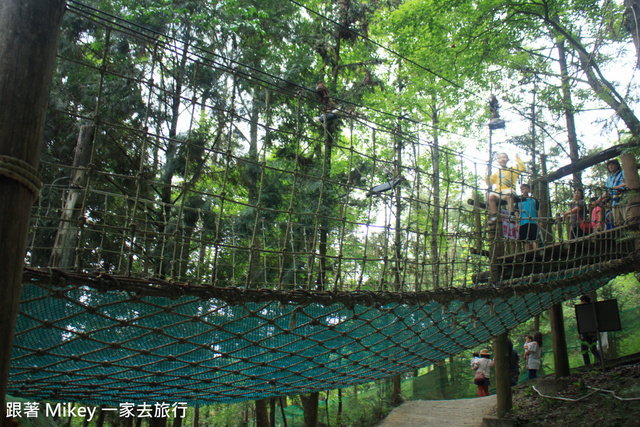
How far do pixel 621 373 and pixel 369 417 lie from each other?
12.0ft

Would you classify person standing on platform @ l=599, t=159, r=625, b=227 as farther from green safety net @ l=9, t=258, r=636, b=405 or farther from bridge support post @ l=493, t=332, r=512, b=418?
bridge support post @ l=493, t=332, r=512, b=418

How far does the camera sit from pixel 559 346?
5031 mm

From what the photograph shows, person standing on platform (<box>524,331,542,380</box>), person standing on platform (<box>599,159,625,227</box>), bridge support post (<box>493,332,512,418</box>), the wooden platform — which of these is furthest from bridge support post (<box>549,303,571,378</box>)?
person standing on platform (<box>599,159,625,227</box>)

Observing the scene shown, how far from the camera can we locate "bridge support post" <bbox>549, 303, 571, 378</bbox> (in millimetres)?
4996

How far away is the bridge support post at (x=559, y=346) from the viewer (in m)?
5.00

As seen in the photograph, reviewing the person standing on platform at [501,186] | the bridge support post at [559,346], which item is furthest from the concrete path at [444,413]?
the person standing on platform at [501,186]

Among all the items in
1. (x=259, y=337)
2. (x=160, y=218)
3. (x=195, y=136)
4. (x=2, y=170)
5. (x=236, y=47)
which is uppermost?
(x=236, y=47)

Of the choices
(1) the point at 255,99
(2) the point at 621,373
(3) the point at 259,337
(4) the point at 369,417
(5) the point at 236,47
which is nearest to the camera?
(3) the point at 259,337

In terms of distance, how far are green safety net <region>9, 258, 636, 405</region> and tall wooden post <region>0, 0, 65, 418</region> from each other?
0.82 metres

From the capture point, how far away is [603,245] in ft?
13.4

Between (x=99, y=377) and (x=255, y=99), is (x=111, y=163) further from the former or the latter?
(x=99, y=377)

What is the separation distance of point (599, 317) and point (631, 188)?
4.29 feet

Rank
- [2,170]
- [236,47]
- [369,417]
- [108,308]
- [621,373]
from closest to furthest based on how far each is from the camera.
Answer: [2,170] < [108,308] < [621,373] < [236,47] < [369,417]

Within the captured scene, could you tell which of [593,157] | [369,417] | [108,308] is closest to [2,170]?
[108,308]
